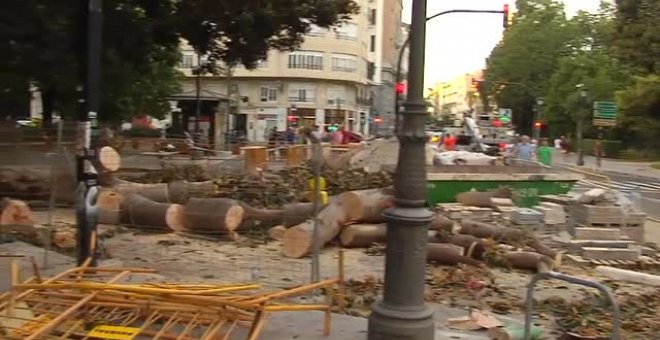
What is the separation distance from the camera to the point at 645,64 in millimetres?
39781

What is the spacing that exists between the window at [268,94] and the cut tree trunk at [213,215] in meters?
62.6

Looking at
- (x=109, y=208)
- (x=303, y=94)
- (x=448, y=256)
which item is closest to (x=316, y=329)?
(x=448, y=256)

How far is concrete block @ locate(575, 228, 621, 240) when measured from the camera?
12.2 m

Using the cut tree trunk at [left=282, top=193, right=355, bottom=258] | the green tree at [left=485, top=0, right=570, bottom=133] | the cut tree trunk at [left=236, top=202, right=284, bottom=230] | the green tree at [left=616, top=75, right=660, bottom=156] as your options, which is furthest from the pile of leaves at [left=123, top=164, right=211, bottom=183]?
the green tree at [left=485, top=0, right=570, bottom=133]

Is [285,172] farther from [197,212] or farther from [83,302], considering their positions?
[83,302]

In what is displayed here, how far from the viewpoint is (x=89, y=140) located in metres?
7.71

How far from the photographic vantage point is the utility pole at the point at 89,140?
24.6ft

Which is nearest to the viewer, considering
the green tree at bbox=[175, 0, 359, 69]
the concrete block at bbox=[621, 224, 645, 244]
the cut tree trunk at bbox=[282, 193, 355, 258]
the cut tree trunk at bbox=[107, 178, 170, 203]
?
the cut tree trunk at bbox=[282, 193, 355, 258]

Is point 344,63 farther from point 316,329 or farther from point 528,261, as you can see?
point 316,329

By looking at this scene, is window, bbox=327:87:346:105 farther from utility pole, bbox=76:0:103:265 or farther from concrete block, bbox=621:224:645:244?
utility pole, bbox=76:0:103:265

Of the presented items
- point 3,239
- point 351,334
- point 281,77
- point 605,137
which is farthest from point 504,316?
point 281,77

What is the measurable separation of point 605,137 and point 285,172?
53567mm

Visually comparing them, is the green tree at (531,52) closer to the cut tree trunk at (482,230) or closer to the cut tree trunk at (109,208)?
the cut tree trunk at (482,230)

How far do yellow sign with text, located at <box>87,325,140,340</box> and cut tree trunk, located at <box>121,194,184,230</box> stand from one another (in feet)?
21.5
